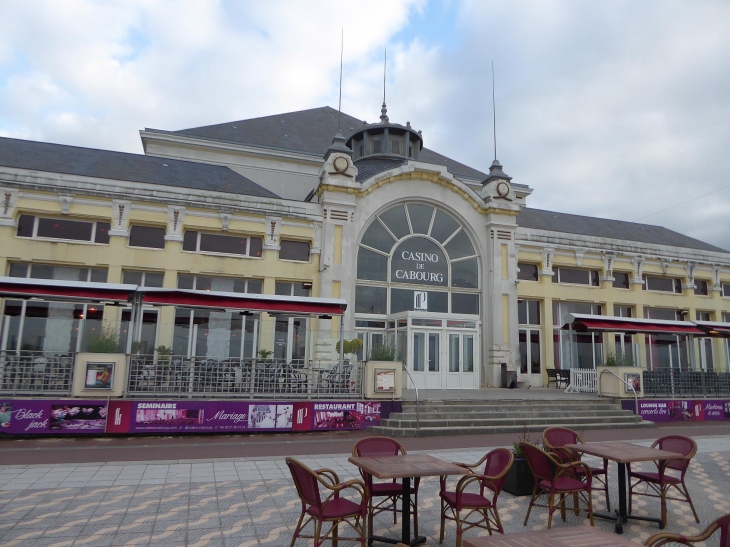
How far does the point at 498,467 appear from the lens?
19.0 ft

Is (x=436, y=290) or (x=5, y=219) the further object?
(x=436, y=290)

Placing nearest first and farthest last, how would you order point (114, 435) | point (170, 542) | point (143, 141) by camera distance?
point (170, 542) < point (114, 435) < point (143, 141)

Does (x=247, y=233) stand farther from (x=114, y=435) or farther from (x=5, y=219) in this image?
(x=114, y=435)

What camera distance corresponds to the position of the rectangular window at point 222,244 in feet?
62.7

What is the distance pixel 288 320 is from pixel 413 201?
8.50 metres

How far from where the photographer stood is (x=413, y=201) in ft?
70.5

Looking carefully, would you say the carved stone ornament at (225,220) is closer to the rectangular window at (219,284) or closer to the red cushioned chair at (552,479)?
the rectangular window at (219,284)

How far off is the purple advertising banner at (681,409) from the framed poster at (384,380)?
7503 millimetres

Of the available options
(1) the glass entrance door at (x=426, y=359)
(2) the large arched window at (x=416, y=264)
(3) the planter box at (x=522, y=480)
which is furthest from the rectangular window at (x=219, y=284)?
(3) the planter box at (x=522, y=480)

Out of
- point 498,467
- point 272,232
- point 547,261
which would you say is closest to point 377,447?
point 498,467

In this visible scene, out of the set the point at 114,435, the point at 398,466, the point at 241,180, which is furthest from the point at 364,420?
the point at 241,180

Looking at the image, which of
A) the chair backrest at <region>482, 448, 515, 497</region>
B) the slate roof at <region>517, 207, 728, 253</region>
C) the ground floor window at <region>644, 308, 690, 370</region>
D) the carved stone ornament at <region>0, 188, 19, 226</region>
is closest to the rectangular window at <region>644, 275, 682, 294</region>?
the slate roof at <region>517, 207, 728, 253</region>

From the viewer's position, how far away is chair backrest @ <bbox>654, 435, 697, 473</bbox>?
255 inches

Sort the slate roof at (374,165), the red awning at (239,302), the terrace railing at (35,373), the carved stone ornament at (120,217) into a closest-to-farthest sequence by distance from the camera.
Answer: the terrace railing at (35,373) → the red awning at (239,302) → the carved stone ornament at (120,217) → the slate roof at (374,165)
